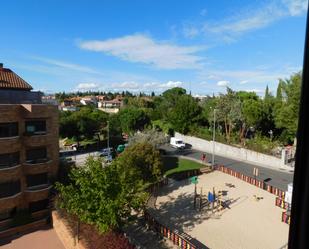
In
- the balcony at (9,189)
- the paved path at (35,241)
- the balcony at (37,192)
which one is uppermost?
the balcony at (9,189)

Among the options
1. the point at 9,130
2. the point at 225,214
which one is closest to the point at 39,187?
the point at 9,130

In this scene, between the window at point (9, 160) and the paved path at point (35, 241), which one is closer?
the paved path at point (35, 241)

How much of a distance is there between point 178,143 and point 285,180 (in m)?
21.0

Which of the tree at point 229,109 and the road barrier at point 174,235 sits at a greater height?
the tree at point 229,109

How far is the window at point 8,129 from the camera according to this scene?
21.2 metres

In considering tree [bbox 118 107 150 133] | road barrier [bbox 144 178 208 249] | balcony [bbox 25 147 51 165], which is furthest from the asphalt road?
balcony [bbox 25 147 51 165]

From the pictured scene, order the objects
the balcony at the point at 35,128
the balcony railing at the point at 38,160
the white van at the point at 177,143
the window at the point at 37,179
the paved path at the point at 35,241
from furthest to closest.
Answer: the white van at the point at 177,143
the window at the point at 37,179
the balcony railing at the point at 38,160
the balcony at the point at 35,128
the paved path at the point at 35,241

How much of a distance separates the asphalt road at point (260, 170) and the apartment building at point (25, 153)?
22471mm

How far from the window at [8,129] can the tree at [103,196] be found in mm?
7559

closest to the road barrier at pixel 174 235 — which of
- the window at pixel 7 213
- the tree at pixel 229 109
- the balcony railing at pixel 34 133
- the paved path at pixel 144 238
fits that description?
the paved path at pixel 144 238

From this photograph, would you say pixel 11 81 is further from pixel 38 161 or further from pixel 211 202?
pixel 211 202

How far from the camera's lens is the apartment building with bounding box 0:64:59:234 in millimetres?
21406

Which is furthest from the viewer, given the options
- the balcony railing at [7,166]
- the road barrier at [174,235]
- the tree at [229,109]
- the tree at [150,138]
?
the tree at [229,109]

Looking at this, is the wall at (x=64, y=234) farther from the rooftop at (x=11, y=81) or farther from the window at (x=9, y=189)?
the rooftop at (x=11, y=81)
